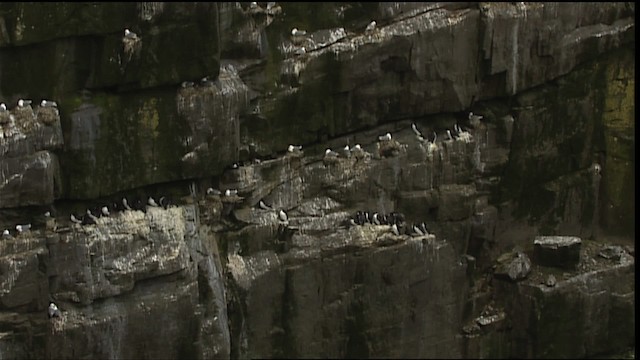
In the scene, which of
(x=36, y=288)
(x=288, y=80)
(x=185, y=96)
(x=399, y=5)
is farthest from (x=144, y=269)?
(x=399, y=5)

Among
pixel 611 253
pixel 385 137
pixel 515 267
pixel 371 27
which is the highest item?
pixel 371 27

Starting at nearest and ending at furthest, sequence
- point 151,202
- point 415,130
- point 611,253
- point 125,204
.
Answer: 1. point 125,204
2. point 151,202
3. point 415,130
4. point 611,253

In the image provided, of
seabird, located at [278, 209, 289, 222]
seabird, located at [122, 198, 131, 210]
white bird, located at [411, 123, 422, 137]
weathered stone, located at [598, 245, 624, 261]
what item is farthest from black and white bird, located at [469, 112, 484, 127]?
seabird, located at [122, 198, 131, 210]

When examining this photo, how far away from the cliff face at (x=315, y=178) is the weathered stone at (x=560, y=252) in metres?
0.26

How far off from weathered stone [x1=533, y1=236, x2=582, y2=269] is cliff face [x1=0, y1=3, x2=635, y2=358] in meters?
0.26

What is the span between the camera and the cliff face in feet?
62.6

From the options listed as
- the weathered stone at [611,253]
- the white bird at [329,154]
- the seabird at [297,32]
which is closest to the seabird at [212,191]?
the white bird at [329,154]

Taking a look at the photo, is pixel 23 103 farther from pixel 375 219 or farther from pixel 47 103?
pixel 375 219

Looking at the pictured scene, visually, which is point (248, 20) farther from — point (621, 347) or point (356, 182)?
point (621, 347)

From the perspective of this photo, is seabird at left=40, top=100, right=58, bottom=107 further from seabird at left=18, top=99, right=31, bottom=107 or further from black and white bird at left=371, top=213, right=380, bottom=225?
black and white bird at left=371, top=213, right=380, bottom=225

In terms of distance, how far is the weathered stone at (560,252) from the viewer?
23.3 meters

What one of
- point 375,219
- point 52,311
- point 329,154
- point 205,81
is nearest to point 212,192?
point 205,81

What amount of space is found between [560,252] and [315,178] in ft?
17.6

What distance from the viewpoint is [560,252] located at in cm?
2333
